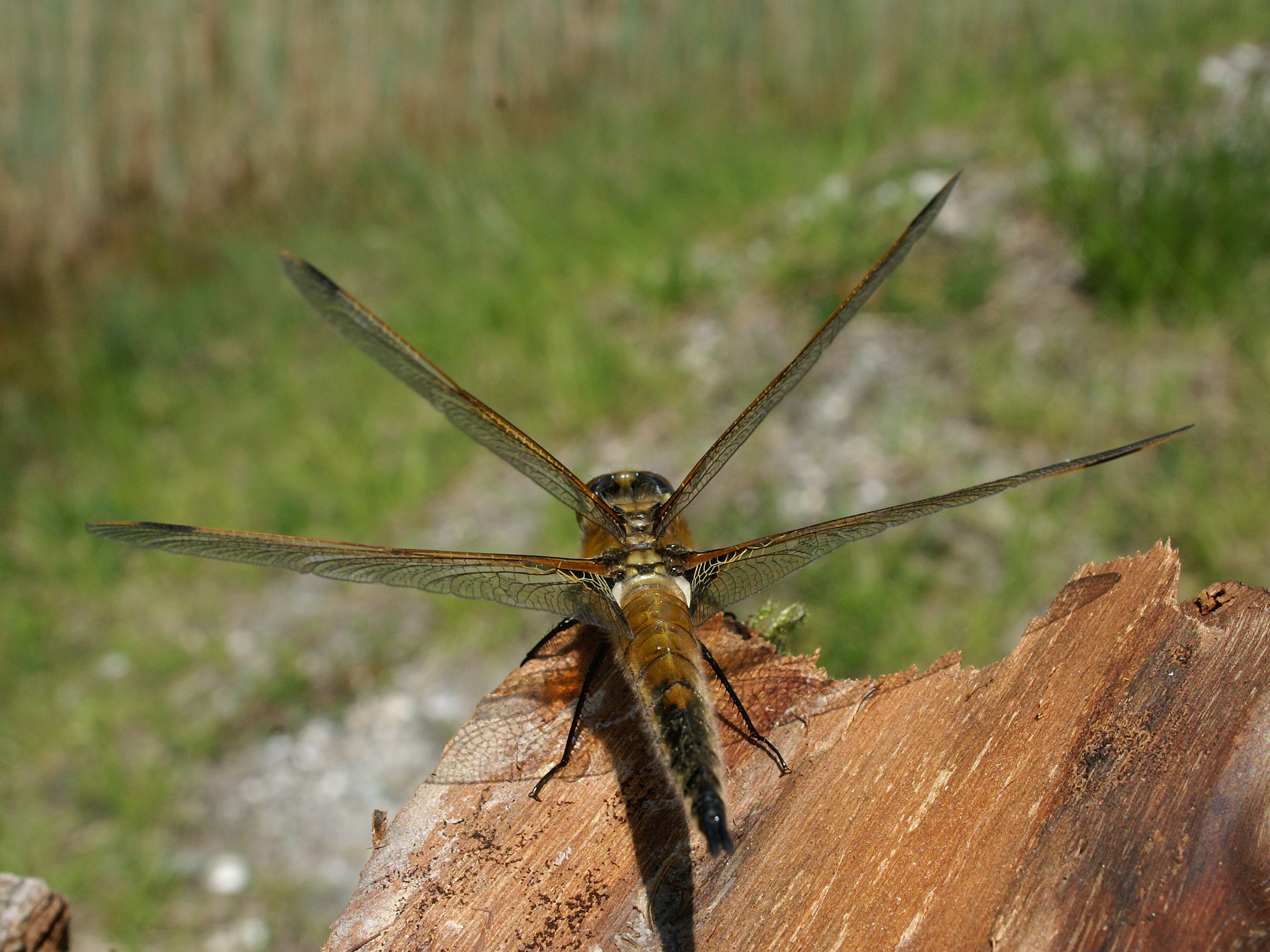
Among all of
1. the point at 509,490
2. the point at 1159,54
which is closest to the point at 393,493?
the point at 509,490

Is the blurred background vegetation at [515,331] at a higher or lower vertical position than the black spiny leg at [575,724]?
higher

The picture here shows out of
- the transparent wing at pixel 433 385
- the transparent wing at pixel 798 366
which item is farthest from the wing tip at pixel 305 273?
the transparent wing at pixel 798 366

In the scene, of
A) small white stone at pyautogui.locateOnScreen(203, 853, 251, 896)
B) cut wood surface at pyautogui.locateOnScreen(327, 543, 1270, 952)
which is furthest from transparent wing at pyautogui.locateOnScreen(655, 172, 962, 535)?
small white stone at pyautogui.locateOnScreen(203, 853, 251, 896)

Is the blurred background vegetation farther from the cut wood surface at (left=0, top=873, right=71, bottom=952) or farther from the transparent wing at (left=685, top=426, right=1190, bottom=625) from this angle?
the cut wood surface at (left=0, top=873, right=71, bottom=952)

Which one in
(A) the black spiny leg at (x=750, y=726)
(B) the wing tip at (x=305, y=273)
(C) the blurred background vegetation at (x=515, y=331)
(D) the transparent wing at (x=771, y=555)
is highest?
(C) the blurred background vegetation at (x=515, y=331)

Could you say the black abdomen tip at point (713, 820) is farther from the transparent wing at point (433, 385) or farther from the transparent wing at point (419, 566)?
the transparent wing at point (433, 385)

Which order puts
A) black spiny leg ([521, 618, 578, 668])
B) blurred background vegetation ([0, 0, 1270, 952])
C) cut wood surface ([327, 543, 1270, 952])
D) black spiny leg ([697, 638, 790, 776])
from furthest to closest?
blurred background vegetation ([0, 0, 1270, 952]) → black spiny leg ([521, 618, 578, 668]) → black spiny leg ([697, 638, 790, 776]) → cut wood surface ([327, 543, 1270, 952])
